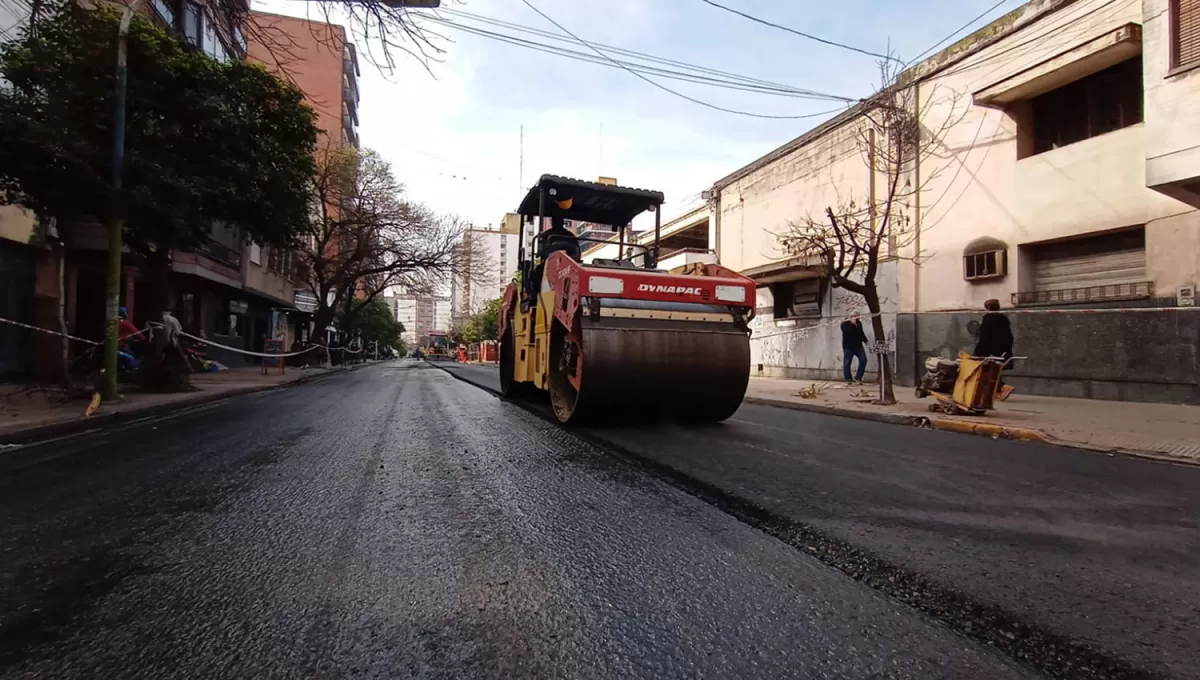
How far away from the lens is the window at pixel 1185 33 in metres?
7.98

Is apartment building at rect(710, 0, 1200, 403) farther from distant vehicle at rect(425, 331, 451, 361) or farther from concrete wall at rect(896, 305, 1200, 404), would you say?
distant vehicle at rect(425, 331, 451, 361)

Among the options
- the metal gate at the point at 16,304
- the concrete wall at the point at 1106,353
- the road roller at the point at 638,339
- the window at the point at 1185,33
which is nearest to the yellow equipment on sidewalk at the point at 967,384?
the concrete wall at the point at 1106,353

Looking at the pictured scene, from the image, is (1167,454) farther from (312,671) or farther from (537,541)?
(312,671)

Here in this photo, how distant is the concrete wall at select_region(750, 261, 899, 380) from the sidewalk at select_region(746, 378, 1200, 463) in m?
4.22

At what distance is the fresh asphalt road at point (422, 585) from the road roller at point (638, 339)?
166 centimetres

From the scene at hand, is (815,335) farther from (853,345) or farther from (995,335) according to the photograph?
(995,335)

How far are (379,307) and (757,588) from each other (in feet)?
189

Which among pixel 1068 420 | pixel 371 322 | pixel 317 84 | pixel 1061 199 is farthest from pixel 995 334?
pixel 371 322

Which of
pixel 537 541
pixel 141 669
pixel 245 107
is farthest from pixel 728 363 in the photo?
pixel 245 107

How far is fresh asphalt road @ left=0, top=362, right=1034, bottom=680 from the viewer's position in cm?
190

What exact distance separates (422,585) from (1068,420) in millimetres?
8102

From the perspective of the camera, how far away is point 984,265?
1213 centimetres

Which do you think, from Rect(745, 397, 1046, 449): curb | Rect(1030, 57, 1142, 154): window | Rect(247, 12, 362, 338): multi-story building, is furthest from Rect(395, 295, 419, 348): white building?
Rect(745, 397, 1046, 449): curb

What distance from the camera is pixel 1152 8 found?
8445 millimetres
